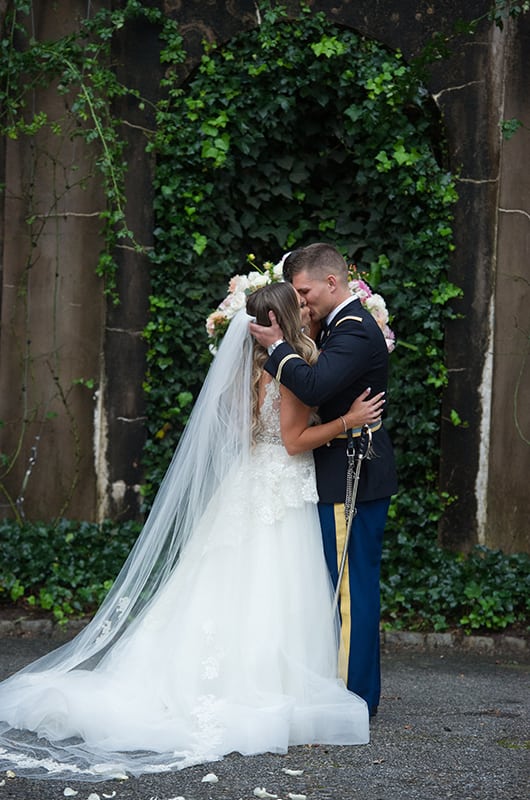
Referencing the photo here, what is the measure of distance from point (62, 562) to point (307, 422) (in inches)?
118

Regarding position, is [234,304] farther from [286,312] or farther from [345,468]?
[345,468]

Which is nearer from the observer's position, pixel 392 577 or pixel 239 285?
pixel 239 285

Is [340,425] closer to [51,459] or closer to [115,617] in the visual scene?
[115,617]

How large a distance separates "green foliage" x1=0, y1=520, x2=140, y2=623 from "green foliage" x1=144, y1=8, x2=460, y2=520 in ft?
1.90

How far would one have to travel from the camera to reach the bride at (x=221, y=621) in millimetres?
3945

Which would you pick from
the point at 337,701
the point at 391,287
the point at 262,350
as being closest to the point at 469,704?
the point at 337,701

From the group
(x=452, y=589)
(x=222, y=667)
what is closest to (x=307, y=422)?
(x=222, y=667)

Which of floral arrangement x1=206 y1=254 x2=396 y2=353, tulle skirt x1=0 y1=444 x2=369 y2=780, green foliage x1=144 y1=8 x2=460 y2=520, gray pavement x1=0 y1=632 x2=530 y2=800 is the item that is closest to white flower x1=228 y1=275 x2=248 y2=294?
floral arrangement x1=206 y1=254 x2=396 y2=353

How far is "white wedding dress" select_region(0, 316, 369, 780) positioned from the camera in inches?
153

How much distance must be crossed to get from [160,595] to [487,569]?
2996 millimetres

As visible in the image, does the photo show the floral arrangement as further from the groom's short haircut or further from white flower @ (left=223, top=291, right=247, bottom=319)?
the groom's short haircut

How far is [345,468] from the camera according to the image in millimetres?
4406

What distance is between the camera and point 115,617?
4.40 m

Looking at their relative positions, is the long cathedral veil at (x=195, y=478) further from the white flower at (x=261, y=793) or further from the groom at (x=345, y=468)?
the white flower at (x=261, y=793)
